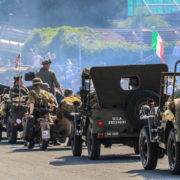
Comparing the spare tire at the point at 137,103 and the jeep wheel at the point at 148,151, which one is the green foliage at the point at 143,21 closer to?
the spare tire at the point at 137,103

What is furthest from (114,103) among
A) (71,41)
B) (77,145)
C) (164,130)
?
(71,41)

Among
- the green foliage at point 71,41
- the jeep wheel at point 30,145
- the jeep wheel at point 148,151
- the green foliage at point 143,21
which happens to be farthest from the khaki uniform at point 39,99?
the green foliage at point 143,21

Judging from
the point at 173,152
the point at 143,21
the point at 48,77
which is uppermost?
the point at 143,21

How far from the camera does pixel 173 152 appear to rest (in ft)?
39.2

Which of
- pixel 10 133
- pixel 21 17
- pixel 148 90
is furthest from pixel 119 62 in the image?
pixel 148 90

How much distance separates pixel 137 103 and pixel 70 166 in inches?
84.3

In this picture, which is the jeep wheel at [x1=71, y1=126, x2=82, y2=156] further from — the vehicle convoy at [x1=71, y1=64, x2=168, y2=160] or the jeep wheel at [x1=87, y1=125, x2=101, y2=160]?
the jeep wheel at [x1=87, y1=125, x2=101, y2=160]

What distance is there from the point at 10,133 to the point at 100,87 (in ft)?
21.0

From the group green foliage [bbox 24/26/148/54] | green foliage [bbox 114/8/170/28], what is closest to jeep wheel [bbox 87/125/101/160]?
green foliage [bbox 24/26/148/54]

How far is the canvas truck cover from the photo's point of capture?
53.7 ft

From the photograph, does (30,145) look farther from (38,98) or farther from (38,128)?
(38,98)

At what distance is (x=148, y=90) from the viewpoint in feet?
52.7

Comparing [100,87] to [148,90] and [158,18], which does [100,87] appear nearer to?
[148,90]

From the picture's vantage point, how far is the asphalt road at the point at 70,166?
12125mm
